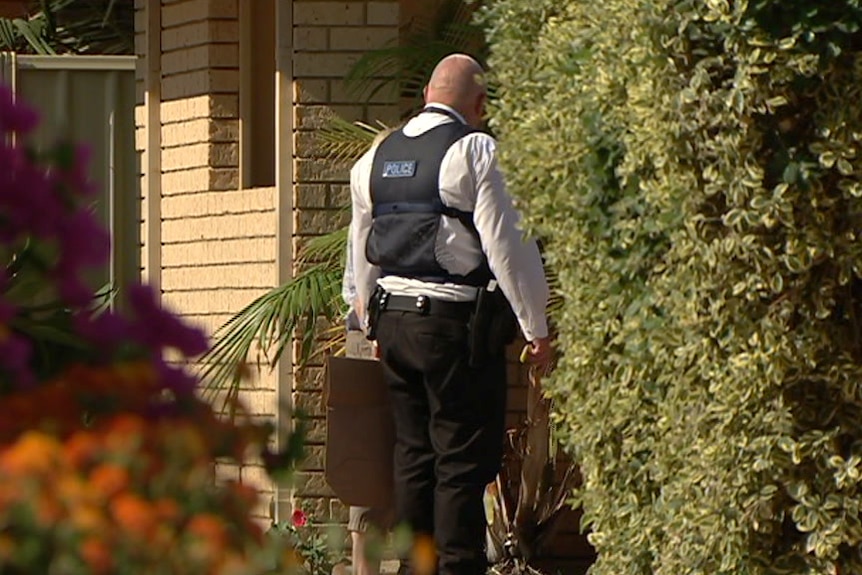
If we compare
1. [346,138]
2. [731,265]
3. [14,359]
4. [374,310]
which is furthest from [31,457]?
[346,138]

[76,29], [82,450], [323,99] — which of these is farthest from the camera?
[76,29]

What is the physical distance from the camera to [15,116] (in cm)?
261

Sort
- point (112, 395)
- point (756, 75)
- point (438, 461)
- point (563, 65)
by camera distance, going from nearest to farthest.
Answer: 1. point (112, 395)
2. point (756, 75)
3. point (563, 65)
4. point (438, 461)

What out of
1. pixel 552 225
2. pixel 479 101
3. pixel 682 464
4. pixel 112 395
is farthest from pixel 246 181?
pixel 112 395

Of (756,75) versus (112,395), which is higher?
(756,75)

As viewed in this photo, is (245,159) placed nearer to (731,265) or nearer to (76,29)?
(76,29)

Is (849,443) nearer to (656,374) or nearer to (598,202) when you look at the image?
(656,374)

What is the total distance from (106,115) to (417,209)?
195 inches

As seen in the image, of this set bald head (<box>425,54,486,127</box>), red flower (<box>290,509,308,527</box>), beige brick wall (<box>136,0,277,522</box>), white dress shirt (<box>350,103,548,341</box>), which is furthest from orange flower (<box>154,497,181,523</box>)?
beige brick wall (<box>136,0,277,522</box>)

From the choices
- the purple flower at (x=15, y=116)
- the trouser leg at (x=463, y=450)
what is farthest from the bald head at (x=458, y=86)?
the purple flower at (x=15, y=116)

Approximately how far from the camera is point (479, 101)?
6.96 m

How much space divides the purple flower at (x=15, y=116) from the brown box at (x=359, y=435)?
4433 mm

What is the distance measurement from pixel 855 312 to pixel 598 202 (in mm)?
811

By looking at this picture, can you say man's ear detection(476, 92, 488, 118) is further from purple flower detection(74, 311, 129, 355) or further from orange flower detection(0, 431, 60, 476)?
orange flower detection(0, 431, 60, 476)
